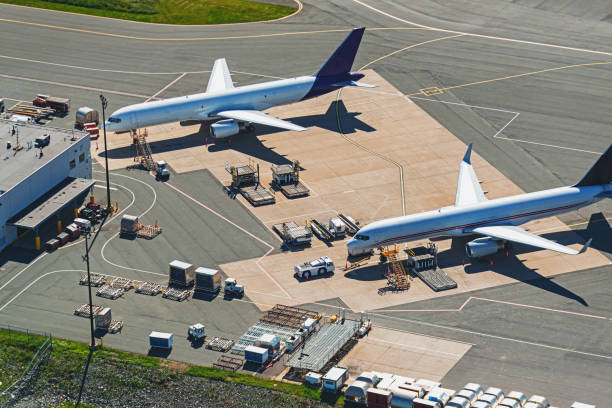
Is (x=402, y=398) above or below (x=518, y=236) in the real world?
below

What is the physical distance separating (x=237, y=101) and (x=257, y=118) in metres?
5.04

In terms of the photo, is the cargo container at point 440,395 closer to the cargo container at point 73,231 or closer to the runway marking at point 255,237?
the runway marking at point 255,237

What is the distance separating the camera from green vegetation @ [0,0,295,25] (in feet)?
618

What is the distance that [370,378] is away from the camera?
91750 mm

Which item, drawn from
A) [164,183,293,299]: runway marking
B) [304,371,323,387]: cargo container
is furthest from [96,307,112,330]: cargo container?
[304,371,323,387]: cargo container

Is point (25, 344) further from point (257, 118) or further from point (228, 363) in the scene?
point (257, 118)

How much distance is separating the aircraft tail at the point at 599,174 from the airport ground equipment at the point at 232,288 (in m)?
43.9

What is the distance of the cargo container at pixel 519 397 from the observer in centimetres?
8919

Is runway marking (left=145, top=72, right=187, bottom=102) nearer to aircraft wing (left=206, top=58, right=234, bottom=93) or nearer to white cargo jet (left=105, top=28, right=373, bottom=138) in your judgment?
aircraft wing (left=206, top=58, right=234, bottom=93)

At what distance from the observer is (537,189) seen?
132 meters

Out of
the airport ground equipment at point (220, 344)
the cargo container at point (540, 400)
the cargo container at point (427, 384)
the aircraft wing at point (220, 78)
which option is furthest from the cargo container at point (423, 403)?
the aircraft wing at point (220, 78)

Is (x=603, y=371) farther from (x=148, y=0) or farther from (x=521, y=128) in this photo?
(x=148, y=0)

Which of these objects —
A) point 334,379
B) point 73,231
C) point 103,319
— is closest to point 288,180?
point 73,231

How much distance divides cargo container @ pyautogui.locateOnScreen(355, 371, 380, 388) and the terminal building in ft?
147
